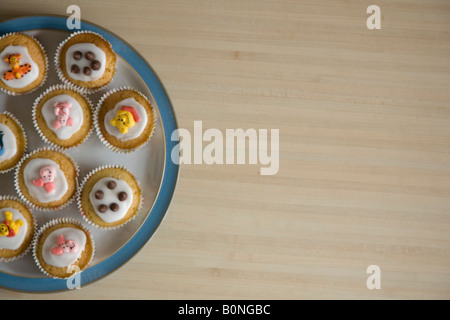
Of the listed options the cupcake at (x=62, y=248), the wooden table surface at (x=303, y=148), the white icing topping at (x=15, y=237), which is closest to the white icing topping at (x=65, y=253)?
the cupcake at (x=62, y=248)

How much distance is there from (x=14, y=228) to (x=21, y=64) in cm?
68

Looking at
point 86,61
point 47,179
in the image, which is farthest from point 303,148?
point 47,179

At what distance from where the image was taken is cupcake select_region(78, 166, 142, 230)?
168 centimetres

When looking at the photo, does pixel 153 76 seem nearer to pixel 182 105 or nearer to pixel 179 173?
pixel 182 105

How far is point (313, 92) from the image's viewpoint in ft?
6.43

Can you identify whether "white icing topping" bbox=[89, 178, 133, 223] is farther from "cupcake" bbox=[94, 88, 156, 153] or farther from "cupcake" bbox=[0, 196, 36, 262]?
"cupcake" bbox=[0, 196, 36, 262]

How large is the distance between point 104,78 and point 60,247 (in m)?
0.74

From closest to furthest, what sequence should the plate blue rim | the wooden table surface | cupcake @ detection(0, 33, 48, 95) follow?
cupcake @ detection(0, 33, 48, 95) → the plate blue rim → the wooden table surface

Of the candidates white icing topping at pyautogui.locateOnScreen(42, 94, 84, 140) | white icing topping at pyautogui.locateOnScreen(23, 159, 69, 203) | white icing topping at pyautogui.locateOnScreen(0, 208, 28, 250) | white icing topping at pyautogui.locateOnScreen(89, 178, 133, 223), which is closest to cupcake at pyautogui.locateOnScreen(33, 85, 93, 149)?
white icing topping at pyautogui.locateOnScreen(42, 94, 84, 140)

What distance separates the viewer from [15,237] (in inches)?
66.2

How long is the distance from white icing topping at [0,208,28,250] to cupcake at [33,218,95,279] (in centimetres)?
6

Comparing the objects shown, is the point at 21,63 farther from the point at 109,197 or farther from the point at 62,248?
the point at 62,248

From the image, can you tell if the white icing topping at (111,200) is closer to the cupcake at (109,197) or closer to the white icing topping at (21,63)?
the cupcake at (109,197)
